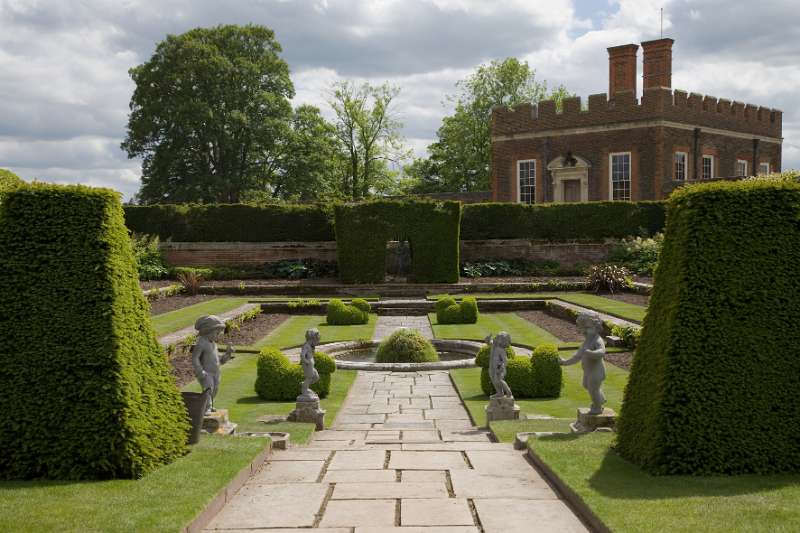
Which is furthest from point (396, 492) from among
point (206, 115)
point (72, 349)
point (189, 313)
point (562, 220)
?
point (206, 115)

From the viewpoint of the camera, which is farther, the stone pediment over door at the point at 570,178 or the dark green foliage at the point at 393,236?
the stone pediment over door at the point at 570,178

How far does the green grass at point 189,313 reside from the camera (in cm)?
1625

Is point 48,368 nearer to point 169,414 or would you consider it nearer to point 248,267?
point 169,414

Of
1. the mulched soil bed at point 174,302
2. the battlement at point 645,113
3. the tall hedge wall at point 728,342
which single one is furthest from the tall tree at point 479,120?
the tall hedge wall at point 728,342

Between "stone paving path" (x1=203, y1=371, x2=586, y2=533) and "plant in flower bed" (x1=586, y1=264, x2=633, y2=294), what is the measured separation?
1664 centimetres

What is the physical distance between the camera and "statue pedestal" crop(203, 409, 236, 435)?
729cm

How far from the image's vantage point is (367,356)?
601 inches

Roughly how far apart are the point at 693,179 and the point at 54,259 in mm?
31722

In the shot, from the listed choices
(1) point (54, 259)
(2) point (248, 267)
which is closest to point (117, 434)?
(1) point (54, 259)

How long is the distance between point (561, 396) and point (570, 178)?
2578 centimetres

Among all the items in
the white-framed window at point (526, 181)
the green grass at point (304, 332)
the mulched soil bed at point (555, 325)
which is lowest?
the green grass at point (304, 332)

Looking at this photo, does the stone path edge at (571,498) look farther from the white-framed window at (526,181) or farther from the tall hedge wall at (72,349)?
the white-framed window at (526,181)

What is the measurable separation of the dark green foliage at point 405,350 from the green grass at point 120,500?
26.3ft

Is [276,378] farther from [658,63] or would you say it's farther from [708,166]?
[708,166]
